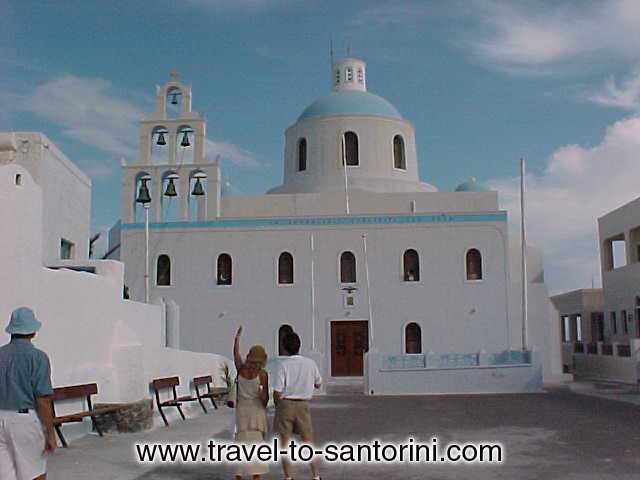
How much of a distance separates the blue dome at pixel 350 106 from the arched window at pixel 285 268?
265 inches

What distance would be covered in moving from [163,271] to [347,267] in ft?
19.7

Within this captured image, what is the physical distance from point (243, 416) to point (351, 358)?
17316 mm

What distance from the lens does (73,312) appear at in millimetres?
11547

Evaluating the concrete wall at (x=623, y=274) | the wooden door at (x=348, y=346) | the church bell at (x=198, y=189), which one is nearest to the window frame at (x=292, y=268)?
the wooden door at (x=348, y=346)

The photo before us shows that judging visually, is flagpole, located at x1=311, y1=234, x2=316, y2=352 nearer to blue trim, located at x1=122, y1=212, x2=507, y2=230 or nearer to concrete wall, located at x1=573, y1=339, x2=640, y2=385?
blue trim, located at x1=122, y1=212, x2=507, y2=230

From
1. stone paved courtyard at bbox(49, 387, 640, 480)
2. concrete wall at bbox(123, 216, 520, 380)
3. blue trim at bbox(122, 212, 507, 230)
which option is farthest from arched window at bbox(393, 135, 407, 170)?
stone paved courtyard at bbox(49, 387, 640, 480)

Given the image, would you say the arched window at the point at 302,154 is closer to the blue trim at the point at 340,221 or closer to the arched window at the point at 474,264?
the blue trim at the point at 340,221

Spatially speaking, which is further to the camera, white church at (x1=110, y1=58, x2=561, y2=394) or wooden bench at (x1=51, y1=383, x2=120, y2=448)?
white church at (x1=110, y1=58, x2=561, y2=394)

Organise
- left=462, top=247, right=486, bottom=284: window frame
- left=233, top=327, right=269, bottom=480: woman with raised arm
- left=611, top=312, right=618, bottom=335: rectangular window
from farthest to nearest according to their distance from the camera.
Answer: left=611, top=312, right=618, bottom=335: rectangular window
left=462, top=247, right=486, bottom=284: window frame
left=233, top=327, right=269, bottom=480: woman with raised arm

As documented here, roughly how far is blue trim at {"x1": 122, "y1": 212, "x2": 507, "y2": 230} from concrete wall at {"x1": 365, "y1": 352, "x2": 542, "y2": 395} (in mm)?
5726

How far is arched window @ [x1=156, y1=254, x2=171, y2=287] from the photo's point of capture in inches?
→ 987

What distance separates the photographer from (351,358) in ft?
79.1

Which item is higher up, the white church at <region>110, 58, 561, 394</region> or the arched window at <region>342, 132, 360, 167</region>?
the arched window at <region>342, 132, 360, 167</region>

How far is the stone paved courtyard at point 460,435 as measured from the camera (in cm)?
834
